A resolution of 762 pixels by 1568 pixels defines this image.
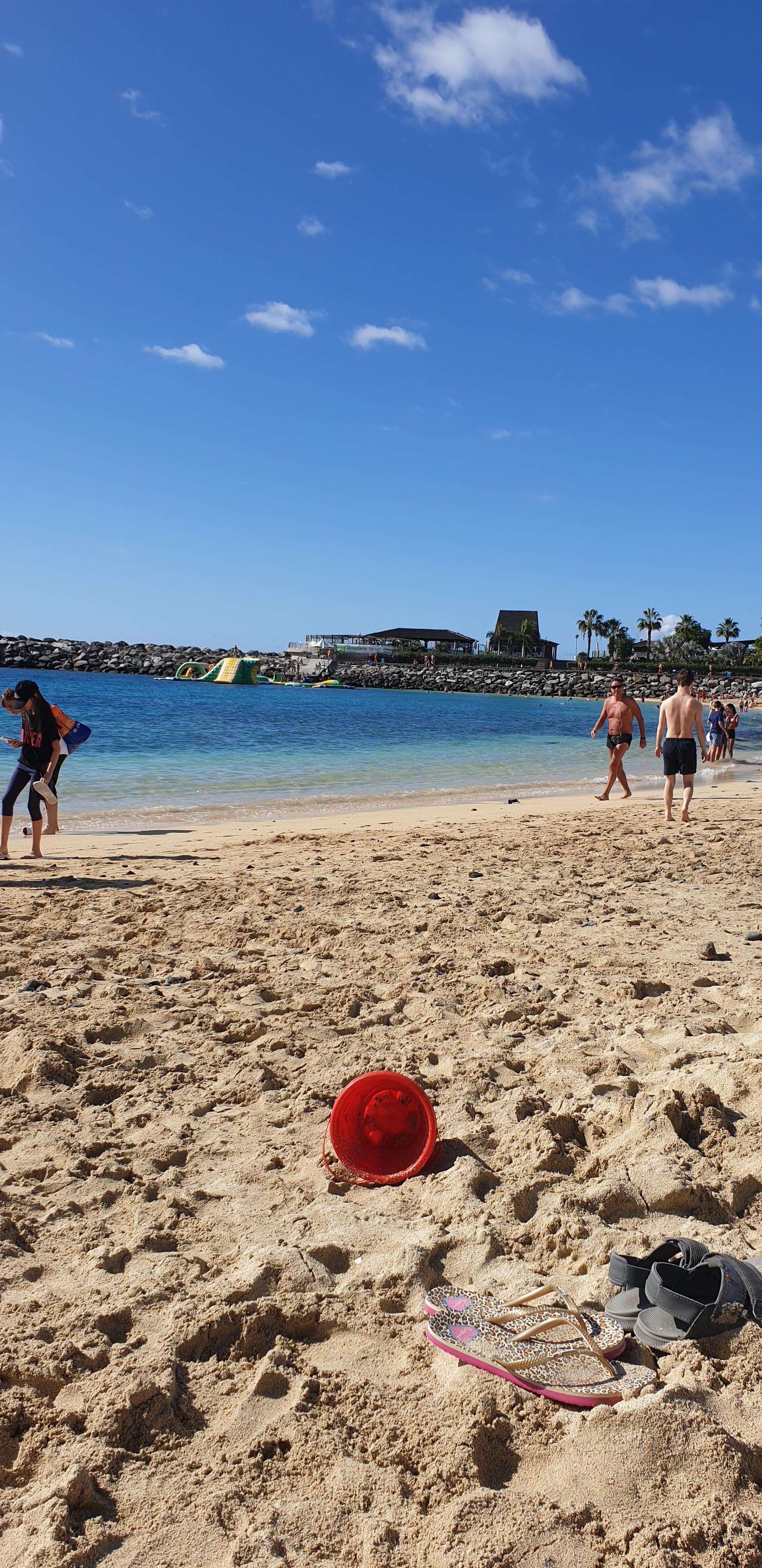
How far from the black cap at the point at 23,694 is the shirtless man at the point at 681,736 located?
684cm

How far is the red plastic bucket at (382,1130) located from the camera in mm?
3215

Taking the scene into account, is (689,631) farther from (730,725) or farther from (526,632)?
(730,725)

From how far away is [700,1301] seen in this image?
2377 millimetres

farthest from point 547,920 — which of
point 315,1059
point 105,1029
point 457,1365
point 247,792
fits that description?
point 247,792

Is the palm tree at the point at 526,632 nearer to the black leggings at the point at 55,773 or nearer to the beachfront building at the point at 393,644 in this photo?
the beachfront building at the point at 393,644

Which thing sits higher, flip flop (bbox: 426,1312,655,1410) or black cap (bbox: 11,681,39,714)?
black cap (bbox: 11,681,39,714)

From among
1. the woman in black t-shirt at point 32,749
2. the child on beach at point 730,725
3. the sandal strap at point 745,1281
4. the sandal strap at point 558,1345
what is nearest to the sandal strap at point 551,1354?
the sandal strap at point 558,1345

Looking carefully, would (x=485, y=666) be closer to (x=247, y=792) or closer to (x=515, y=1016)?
(x=247, y=792)

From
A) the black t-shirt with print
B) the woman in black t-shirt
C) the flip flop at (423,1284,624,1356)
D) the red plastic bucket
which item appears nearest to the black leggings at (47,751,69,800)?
the woman in black t-shirt

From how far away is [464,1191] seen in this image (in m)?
3.01

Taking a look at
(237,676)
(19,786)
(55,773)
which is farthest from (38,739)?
(237,676)

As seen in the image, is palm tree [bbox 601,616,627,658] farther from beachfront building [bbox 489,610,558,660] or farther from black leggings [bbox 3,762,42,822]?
black leggings [bbox 3,762,42,822]

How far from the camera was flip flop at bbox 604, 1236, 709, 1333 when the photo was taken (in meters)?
2.43

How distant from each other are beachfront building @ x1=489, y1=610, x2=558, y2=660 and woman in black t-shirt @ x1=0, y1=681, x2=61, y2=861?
354ft
